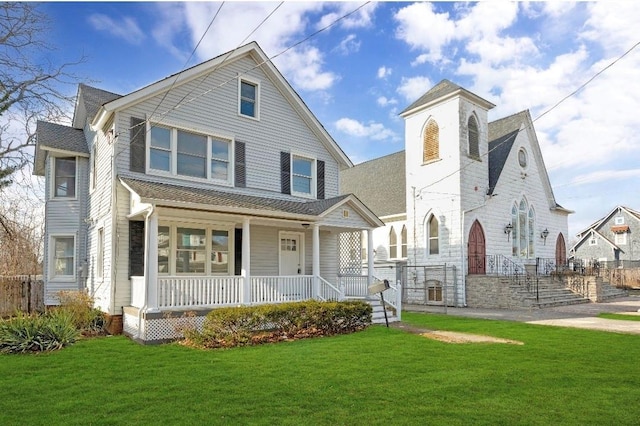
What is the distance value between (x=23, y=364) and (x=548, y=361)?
9.51 meters

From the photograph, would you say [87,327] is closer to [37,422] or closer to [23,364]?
[23,364]

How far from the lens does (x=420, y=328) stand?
1282cm

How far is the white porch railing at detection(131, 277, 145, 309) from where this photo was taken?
11.4m

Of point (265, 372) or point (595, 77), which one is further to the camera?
point (595, 77)

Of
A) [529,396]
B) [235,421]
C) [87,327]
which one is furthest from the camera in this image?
[87,327]

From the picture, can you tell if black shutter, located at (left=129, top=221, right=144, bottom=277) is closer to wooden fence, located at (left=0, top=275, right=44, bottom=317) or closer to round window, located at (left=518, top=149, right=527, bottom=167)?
wooden fence, located at (left=0, top=275, right=44, bottom=317)

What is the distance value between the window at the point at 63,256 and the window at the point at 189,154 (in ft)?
17.6

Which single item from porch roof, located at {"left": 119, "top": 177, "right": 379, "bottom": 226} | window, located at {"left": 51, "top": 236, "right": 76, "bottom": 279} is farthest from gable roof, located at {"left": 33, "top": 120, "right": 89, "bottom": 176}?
porch roof, located at {"left": 119, "top": 177, "right": 379, "bottom": 226}

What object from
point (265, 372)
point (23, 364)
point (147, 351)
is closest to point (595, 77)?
point (265, 372)

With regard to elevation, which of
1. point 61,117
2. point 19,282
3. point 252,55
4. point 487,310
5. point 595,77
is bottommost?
point 487,310

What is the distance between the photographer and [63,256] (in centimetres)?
1570

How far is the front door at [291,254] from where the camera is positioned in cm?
1562

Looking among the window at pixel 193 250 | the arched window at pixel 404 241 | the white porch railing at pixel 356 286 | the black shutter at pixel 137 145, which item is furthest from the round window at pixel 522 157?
the black shutter at pixel 137 145

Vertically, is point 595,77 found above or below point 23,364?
above
